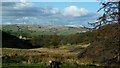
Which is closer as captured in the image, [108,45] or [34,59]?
[108,45]

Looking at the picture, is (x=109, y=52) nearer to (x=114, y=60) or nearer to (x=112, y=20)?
(x=114, y=60)

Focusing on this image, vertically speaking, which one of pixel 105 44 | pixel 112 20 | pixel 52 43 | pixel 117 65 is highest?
pixel 112 20

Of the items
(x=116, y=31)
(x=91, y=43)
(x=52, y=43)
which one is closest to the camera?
(x=116, y=31)

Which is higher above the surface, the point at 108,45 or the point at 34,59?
the point at 108,45

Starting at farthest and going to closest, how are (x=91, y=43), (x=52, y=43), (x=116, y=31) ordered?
(x=52, y=43), (x=91, y=43), (x=116, y=31)

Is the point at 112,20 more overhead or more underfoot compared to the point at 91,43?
more overhead

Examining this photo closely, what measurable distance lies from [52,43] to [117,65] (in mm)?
162132

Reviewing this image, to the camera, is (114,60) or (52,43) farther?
(52,43)

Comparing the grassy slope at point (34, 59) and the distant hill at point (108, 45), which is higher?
the distant hill at point (108, 45)

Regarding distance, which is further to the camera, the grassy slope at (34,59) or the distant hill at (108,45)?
the grassy slope at (34,59)

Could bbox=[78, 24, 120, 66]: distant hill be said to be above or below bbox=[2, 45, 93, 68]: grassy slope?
above

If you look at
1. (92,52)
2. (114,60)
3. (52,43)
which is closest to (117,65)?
(114,60)

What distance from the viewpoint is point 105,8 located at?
20031 mm

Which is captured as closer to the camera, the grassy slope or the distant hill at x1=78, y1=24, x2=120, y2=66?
the distant hill at x1=78, y1=24, x2=120, y2=66
